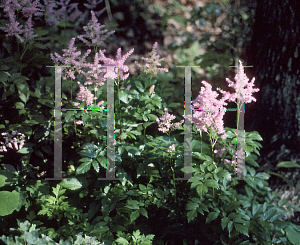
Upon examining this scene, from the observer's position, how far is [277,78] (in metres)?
2.56

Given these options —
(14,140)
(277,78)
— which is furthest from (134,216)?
(277,78)

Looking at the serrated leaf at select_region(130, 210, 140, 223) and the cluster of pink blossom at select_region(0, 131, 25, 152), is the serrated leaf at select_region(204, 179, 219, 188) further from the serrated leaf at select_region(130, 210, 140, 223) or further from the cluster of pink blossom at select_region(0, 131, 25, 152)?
the cluster of pink blossom at select_region(0, 131, 25, 152)

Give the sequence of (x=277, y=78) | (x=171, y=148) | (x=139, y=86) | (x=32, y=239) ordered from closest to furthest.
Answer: (x=32, y=239) < (x=171, y=148) < (x=139, y=86) < (x=277, y=78)

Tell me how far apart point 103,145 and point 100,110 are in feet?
0.81

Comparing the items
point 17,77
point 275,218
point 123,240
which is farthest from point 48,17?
point 275,218

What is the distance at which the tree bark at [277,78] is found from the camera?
2457 mm

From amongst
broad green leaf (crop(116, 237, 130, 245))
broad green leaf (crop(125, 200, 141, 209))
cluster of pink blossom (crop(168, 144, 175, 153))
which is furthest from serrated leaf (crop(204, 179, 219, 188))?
broad green leaf (crop(116, 237, 130, 245))

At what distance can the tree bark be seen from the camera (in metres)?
2.46

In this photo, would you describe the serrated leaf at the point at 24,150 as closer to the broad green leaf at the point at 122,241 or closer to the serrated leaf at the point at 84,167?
the serrated leaf at the point at 84,167

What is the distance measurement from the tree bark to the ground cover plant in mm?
647

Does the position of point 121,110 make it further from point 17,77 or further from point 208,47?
point 208,47

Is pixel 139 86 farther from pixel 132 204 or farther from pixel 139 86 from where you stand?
pixel 132 204

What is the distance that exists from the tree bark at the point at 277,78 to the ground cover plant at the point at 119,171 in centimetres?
65

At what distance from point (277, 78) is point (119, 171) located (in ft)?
5.57
